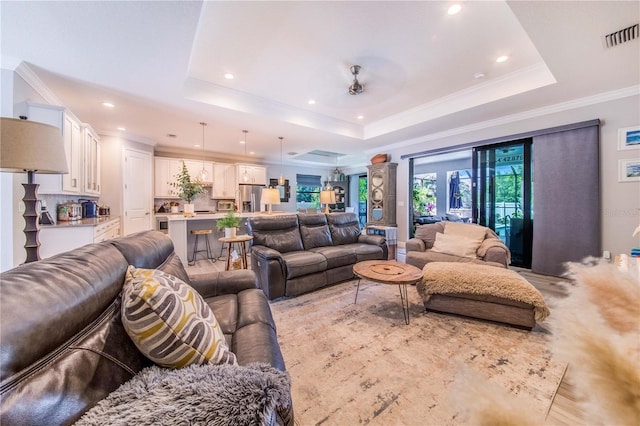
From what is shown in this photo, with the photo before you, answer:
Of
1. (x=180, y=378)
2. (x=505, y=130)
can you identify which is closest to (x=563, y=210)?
(x=505, y=130)

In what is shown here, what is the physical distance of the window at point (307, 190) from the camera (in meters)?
8.65

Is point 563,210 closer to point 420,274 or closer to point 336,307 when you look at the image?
point 420,274

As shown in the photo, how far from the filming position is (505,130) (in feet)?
13.5

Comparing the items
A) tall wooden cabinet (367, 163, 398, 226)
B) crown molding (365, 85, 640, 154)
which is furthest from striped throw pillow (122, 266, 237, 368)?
Result: tall wooden cabinet (367, 163, 398, 226)

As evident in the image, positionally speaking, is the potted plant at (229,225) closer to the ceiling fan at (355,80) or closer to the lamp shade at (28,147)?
the lamp shade at (28,147)

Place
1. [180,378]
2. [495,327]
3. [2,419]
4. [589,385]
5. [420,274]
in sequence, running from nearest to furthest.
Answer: [589,385]
[2,419]
[180,378]
[495,327]
[420,274]

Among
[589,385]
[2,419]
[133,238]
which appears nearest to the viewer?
[589,385]

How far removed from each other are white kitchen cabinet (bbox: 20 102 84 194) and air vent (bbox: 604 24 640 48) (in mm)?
5192

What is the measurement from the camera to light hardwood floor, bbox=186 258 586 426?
0.37 metres

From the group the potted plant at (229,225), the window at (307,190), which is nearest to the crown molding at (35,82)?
the potted plant at (229,225)

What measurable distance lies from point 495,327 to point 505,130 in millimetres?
3386

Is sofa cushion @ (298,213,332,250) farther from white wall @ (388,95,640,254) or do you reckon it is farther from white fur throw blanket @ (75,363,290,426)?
white wall @ (388,95,640,254)

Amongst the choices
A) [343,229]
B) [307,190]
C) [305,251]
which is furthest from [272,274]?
[307,190]

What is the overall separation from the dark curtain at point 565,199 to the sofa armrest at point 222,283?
4250 mm
